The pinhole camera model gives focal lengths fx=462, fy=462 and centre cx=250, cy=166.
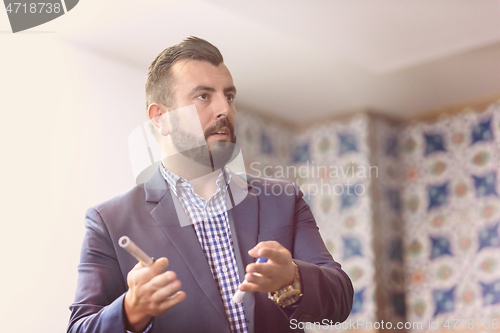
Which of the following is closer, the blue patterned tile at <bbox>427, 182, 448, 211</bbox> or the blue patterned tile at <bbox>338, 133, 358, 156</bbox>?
the blue patterned tile at <bbox>427, 182, 448, 211</bbox>

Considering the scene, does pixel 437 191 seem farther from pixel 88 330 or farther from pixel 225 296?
pixel 88 330

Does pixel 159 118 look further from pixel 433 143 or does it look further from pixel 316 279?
pixel 433 143

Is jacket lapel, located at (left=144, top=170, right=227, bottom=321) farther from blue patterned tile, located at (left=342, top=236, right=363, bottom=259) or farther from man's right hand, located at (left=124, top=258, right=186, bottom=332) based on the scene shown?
blue patterned tile, located at (left=342, top=236, right=363, bottom=259)

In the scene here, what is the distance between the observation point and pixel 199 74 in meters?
0.91

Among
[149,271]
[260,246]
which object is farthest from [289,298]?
[149,271]

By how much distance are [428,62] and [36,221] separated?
2.10 m

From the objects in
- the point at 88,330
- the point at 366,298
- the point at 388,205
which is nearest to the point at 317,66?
the point at 388,205

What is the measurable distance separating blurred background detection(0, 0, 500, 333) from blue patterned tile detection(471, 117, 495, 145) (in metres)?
0.01

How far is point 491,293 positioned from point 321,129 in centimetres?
155

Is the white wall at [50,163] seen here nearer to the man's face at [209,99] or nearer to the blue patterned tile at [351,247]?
the man's face at [209,99]

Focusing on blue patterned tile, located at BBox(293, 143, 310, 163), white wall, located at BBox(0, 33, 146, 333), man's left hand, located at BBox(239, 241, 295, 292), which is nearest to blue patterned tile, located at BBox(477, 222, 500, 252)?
blue patterned tile, located at BBox(293, 143, 310, 163)

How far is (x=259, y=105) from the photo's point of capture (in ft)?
10.2

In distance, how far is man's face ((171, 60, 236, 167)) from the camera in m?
0.89

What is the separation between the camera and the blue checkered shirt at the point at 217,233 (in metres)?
0.81
